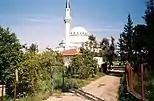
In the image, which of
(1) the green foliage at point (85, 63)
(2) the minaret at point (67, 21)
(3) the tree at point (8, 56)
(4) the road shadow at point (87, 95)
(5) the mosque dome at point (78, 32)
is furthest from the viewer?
(5) the mosque dome at point (78, 32)

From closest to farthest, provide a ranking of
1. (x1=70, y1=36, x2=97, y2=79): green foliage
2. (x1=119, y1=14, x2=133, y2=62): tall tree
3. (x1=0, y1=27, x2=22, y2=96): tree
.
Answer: (x1=0, y1=27, x2=22, y2=96): tree
(x1=70, y1=36, x2=97, y2=79): green foliage
(x1=119, y1=14, x2=133, y2=62): tall tree

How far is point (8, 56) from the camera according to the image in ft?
49.8

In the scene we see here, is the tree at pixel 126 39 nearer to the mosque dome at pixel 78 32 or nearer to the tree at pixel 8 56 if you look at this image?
the mosque dome at pixel 78 32

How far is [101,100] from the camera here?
1362 centimetres

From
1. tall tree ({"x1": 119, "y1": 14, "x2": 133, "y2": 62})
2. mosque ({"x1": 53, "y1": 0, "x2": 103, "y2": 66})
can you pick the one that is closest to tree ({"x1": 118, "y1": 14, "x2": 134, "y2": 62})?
tall tree ({"x1": 119, "y1": 14, "x2": 133, "y2": 62})

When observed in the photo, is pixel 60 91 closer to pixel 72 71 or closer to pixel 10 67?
pixel 10 67

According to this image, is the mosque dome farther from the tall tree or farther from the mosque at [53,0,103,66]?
the tall tree

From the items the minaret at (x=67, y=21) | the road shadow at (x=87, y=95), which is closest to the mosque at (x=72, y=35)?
the minaret at (x=67, y=21)

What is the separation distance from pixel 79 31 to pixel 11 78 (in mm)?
45305

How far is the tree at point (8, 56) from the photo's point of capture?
1476 cm

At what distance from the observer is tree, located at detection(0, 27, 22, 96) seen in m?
14.8

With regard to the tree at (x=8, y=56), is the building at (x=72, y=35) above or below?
above

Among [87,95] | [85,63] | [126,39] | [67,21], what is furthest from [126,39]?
[87,95]

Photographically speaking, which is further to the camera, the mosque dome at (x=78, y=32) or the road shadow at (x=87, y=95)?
the mosque dome at (x=78, y=32)
